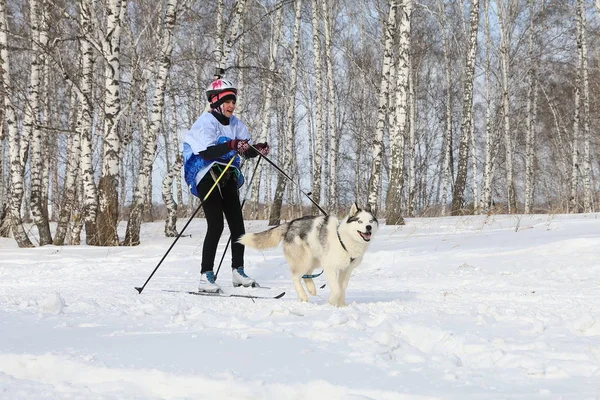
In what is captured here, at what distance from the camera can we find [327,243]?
16.5 feet

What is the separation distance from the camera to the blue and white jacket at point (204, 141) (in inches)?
209

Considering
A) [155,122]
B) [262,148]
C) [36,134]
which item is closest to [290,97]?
[155,122]

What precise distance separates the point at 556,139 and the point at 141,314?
108 ft

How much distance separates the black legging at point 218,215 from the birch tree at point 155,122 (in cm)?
585

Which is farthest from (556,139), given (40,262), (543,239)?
(40,262)

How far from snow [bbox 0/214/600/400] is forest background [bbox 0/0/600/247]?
104 inches

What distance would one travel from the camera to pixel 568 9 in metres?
24.0

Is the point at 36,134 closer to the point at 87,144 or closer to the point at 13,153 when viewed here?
the point at 13,153

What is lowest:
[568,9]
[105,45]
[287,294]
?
[287,294]

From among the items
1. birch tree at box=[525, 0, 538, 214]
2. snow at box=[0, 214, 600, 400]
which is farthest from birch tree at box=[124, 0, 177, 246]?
birch tree at box=[525, 0, 538, 214]

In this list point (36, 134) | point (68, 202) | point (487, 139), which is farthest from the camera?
point (487, 139)

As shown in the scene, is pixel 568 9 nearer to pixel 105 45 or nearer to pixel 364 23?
pixel 364 23

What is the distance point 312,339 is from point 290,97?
15.3 metres

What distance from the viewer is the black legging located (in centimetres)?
544
